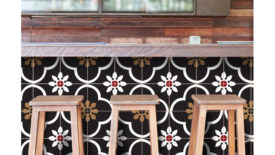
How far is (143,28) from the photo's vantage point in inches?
168

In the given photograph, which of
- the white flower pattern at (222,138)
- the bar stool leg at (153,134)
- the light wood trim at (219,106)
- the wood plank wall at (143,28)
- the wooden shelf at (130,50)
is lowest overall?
the white flower pattern at (222,138)

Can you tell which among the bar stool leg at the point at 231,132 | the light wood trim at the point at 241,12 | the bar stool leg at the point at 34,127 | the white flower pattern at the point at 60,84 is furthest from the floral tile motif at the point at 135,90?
the light wood trim at the point at 241,12

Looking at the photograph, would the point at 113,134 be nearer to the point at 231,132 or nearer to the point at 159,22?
the point at 231,132

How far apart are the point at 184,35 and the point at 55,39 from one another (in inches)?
74.0

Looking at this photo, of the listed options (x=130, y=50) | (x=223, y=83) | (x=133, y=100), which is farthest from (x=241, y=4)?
(x=133, y=100)

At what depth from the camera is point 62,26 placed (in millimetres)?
4223

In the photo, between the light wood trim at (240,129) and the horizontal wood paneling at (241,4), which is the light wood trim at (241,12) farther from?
the light wood trim at (240,129)

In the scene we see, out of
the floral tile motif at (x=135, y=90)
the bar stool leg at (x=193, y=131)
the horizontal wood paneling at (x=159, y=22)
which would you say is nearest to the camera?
the bar stool leg at (x=193, y=131)

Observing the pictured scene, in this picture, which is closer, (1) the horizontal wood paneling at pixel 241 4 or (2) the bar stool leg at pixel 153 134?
(2) the bar stool leg at pixel 153 134

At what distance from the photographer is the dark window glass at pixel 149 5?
398 centimetres

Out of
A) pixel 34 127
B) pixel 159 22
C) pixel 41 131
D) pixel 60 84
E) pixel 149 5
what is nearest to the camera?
pixel 34 127

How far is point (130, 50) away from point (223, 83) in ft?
2.88

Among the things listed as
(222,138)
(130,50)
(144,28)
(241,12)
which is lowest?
(222,138)
